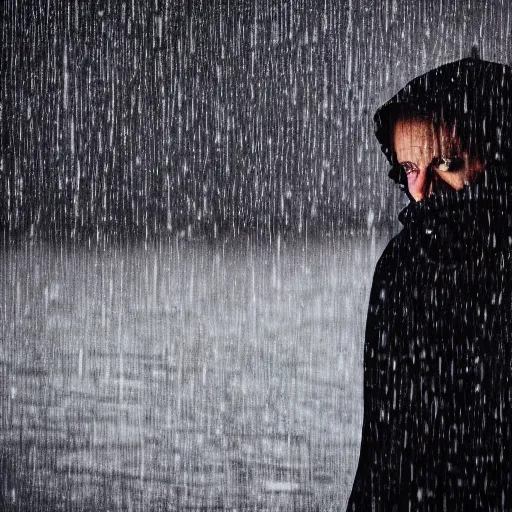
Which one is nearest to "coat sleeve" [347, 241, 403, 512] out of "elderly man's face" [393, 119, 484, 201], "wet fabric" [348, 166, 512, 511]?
"wet fabric" [348, 166, 512, 511]

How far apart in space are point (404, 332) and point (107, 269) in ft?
30.8

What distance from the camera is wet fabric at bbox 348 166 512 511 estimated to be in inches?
37.0

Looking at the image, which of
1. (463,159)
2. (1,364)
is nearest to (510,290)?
(463,159)

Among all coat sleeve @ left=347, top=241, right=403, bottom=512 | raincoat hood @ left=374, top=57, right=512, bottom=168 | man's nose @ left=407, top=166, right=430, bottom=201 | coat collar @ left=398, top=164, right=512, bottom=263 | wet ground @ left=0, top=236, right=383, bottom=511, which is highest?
raincoat hood @ left=374, top=57, right=512, bottom=168

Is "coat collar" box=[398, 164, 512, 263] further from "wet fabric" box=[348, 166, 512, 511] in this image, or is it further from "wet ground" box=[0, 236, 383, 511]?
"wet ground" box=[0, 236, 383, 511]

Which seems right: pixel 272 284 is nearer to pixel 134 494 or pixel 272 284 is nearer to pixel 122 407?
pixel 122 407

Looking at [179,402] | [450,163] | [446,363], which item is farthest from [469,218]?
[179,402]

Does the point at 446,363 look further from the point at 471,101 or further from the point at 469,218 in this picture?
the point at 471,101

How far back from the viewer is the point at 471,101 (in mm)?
978

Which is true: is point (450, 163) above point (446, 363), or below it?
above

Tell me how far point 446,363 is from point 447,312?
7cm

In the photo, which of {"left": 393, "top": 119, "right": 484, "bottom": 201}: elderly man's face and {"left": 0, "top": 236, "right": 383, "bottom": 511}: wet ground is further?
{"left": 0, "top": 236, "right": 383, "bottom": 511}: wet ground

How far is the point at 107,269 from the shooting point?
33.1ft

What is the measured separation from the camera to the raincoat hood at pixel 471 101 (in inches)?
37.9
